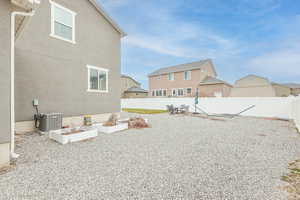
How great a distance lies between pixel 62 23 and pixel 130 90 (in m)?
24.6

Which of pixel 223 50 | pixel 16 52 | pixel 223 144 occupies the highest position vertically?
pixel 223 50

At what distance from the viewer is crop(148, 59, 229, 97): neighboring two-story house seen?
22938mm

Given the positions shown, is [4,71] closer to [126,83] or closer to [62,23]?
[62,23]

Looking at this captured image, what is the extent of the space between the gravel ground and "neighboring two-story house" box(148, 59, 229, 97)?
18.5 meters

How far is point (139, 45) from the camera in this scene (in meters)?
23.1

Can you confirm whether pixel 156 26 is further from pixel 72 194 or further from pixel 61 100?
pixel 72 194

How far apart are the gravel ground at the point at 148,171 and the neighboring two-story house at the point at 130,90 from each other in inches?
1067

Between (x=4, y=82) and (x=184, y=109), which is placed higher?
(x=4, y=82)

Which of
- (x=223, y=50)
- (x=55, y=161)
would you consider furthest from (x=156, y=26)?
(x=55, y=161)

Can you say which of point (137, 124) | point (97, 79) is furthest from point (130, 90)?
point (137, 124)

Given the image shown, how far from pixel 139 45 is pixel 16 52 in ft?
61.9

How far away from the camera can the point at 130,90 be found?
105ft

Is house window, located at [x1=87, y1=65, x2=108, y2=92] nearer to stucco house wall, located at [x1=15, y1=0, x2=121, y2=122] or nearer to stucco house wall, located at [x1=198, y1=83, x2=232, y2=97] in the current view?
stucco house wall, located at [x1=15, y1=0, x2=121, y2=122]

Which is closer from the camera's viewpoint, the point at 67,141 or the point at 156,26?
the point at 67,141
